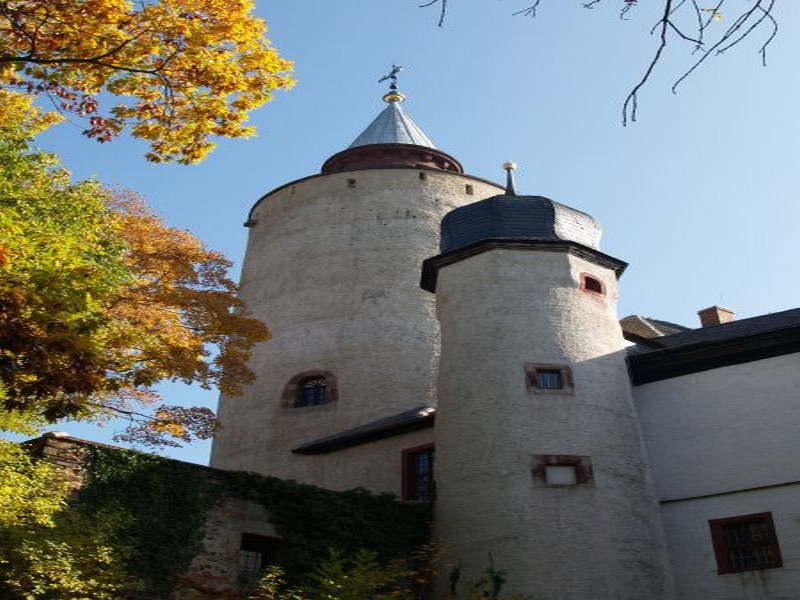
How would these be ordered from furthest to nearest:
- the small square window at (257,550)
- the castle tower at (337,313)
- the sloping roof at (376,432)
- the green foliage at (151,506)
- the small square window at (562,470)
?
1. the castle tower at (337,313)
2. the sloping roof at (376,432)
3. the small square window at (562,470)
4. the small square window at (257,550)
5. the green foliage at (151,506)

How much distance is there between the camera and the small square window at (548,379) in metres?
14.8

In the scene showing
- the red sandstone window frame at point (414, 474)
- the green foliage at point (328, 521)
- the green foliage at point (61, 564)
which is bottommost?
the green foliage at point (61, 564)

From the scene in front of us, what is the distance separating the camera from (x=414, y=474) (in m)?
16.4

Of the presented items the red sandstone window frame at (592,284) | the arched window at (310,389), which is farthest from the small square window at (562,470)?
the arched window at (310,389)

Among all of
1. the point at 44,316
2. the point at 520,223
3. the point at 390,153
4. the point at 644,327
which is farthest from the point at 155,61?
the point at 390,153

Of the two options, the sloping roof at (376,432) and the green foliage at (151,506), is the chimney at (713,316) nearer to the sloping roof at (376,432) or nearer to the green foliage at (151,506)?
the sloping roof at (376,432)

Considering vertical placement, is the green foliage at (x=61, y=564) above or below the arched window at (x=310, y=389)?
below

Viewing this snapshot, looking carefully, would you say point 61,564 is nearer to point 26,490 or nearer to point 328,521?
point 26,490

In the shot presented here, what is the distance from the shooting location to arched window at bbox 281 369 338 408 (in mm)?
20875

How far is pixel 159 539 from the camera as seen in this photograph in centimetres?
1195

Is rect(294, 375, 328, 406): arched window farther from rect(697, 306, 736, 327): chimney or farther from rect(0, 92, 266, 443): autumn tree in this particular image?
rect(697, 306, 736, 327): chimney

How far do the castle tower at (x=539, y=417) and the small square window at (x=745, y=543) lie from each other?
84 centimetres

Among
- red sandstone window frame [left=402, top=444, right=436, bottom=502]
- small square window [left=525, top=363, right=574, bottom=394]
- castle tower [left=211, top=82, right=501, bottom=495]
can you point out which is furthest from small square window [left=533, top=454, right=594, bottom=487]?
castle tower [left=211, top=82, right=501, bottom=495]

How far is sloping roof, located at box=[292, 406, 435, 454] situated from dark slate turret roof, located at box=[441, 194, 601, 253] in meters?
3.26
